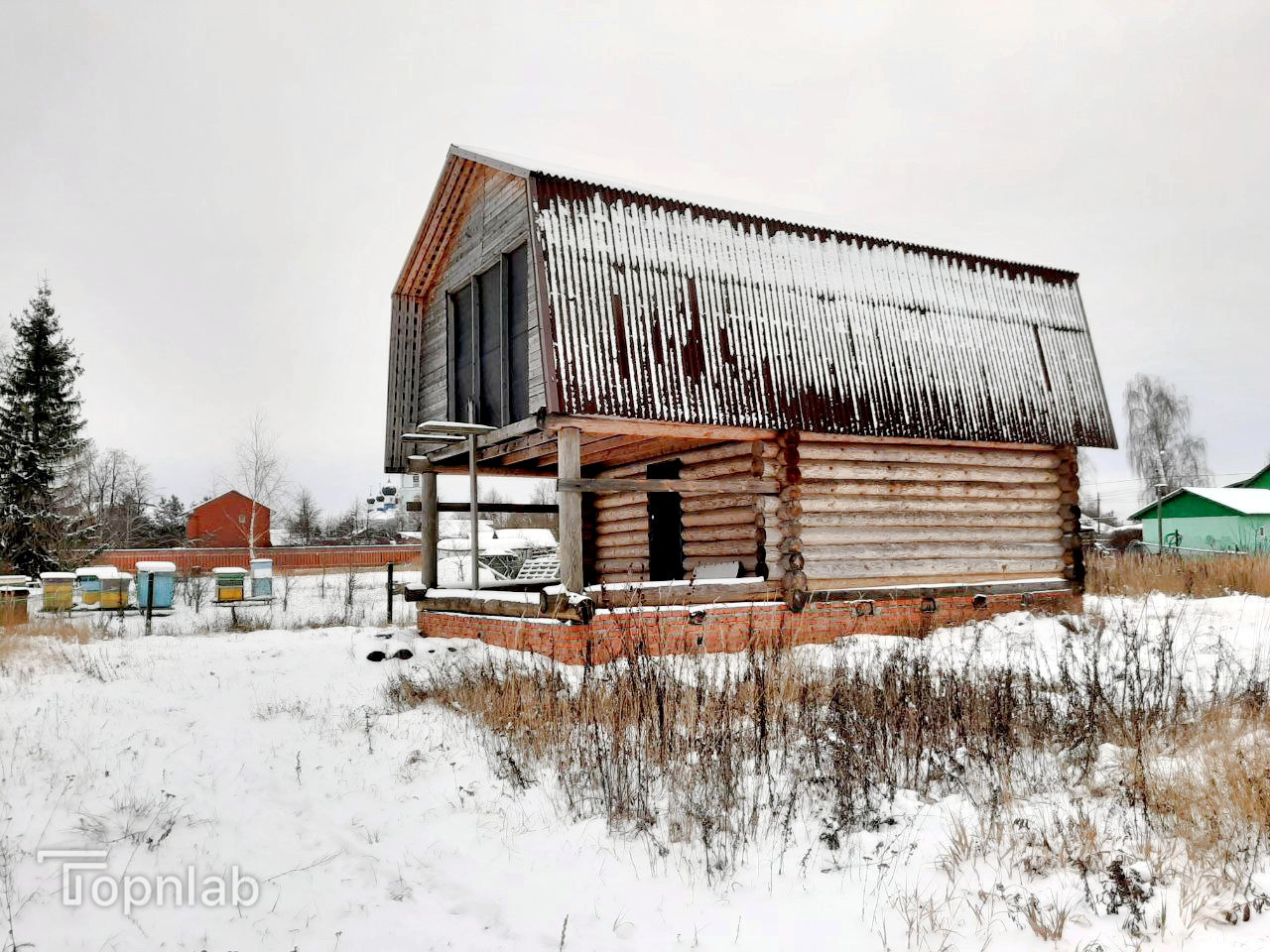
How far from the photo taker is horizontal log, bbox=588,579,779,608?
10.4 meters

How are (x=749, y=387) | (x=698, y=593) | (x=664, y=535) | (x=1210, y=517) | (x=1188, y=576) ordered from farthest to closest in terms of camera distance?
(x=1210, y=517) < (x=1188, y=576) < (x=664, y=535) < (x=749, y=387) < (x=698, y=593)

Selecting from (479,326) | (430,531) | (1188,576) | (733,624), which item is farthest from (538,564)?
(1188,576)

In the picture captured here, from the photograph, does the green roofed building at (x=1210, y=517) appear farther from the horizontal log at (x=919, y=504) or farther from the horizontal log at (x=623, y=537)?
the horizontal log at (x=623, y=537)

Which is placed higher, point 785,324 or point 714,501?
point 785,324

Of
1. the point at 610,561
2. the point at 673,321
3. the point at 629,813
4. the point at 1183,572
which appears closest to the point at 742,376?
the point at 673,321

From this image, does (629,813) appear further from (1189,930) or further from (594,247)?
(594,247)

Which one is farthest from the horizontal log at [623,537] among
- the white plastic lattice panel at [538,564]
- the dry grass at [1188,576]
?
the dry grass at [1188,576]

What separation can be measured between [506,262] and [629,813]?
9128 millimetres

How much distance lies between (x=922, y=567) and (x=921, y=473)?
152 cm

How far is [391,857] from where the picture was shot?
16.3ft

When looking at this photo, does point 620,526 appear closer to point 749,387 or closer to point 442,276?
point 749,387

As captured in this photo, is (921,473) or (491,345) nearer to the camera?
(491,345)

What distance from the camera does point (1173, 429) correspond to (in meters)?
50.8

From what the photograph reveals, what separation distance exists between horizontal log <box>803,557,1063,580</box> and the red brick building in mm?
48019
